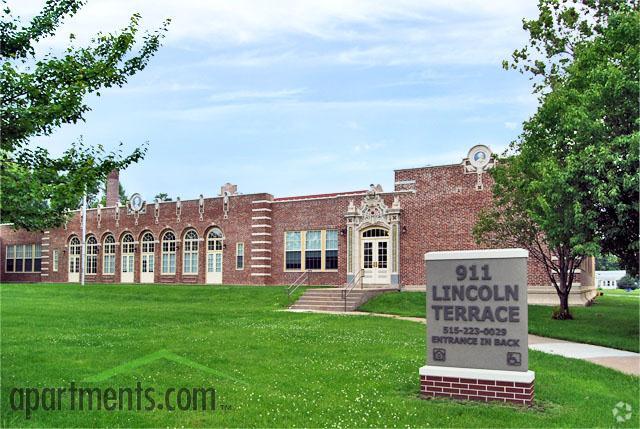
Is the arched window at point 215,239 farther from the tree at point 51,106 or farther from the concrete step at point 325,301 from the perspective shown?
the tree at point 51,106

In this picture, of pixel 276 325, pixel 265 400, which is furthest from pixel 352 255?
pixel 265 400

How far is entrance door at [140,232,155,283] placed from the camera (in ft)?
127

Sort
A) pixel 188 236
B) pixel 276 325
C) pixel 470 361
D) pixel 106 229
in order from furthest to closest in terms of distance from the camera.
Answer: pixel 106 229 → pixel 188 236 → pixel 276 325 → pixel 470 361

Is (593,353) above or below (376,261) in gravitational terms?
below

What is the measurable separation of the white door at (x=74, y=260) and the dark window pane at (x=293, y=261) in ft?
59.6

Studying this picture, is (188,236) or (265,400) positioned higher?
(188,236)

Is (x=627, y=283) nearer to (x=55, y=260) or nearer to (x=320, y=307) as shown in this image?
(x=320, y=307)

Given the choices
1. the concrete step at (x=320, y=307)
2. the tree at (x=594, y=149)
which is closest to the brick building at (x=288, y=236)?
the concrete step at (x=320, y=307)

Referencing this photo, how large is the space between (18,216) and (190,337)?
7450mm

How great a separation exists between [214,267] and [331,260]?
805cm

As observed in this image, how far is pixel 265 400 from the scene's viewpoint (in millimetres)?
8508

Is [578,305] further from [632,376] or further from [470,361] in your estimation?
[470,361]

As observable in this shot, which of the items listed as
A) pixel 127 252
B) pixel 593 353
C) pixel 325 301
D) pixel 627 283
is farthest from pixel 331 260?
pixel 627 283

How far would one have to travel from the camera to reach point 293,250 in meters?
33.3
